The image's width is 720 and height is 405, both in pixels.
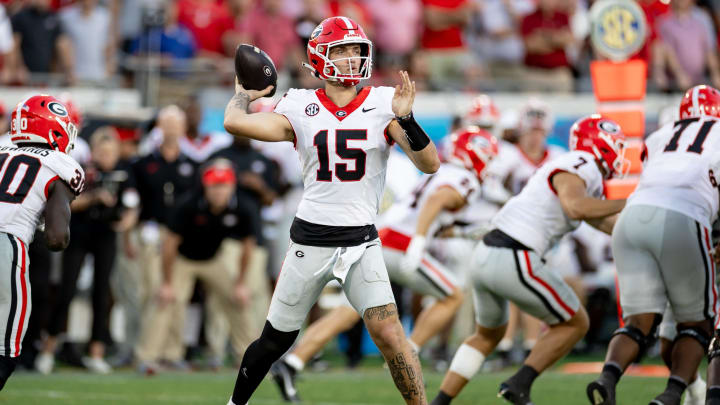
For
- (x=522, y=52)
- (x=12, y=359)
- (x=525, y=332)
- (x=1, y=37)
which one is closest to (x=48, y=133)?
(x=12, y=359)

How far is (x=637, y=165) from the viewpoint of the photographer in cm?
1073

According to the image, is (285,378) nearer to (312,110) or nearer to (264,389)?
(264,389)

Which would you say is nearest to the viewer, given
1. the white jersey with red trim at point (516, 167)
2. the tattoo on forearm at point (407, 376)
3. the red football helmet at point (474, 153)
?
the tattoo on forearm at point (407, 376)

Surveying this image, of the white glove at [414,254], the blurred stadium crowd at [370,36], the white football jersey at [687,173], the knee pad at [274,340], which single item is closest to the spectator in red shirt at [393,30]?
the blurred stadium crowd at [370,36]

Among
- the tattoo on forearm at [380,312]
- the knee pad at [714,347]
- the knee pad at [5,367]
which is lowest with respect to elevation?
the knee pad at [5,367]

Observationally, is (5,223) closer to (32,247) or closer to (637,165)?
(32,247)

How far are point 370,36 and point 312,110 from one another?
26.8ft

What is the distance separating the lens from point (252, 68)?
6.12 meters

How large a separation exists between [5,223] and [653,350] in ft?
25.5

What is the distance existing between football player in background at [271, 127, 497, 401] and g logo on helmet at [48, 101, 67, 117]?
2.65 metres

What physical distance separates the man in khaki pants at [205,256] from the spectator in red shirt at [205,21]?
305cm

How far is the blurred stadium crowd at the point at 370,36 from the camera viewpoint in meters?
13.1

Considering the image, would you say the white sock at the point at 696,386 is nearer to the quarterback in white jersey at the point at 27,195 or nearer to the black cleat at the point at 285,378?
the black cleat at the point at 285,378

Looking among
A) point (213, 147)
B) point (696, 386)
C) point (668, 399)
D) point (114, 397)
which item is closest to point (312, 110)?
point (668, 399)
